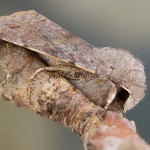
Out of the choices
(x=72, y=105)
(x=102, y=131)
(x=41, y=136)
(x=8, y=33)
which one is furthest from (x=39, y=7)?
(x=102, y=131)

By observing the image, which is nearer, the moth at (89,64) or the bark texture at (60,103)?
the bark texture at (60,103)

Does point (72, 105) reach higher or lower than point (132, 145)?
lower

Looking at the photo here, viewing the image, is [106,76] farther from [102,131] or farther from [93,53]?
[102,131]

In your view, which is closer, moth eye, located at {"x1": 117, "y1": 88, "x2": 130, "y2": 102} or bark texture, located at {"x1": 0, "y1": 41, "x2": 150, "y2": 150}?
bark texture, located at {"x1": 0, "y1": 41, "x2": 150, "y2": 150}

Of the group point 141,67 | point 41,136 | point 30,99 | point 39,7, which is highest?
point 141,67
